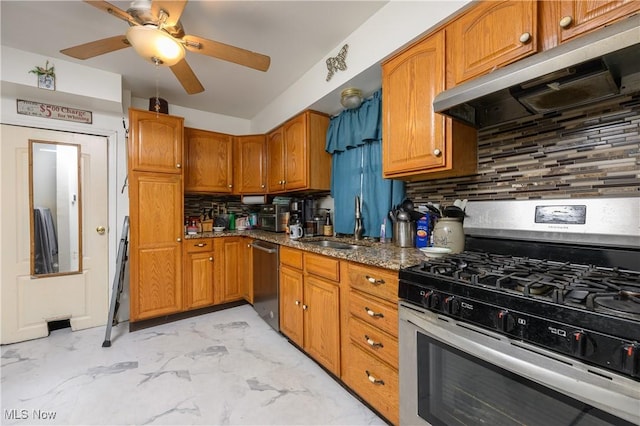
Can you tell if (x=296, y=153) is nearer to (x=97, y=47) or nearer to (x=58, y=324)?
(x=97, y=47)

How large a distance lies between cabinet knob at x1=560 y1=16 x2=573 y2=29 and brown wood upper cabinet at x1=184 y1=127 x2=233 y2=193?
3.13 m

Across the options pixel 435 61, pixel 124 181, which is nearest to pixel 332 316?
pixel 435 61

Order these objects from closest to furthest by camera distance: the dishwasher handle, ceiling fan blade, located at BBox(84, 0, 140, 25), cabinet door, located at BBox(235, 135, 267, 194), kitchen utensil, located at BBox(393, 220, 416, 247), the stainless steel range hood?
the stainless steel range hood
ceiling fan blade, located at BBox(84, 0, 140, 25)
kitchen utensil, located at BBox(393, 220, 416, 247)
the dishwasher handle
cabinet door, located at BBox(235, 135, 267, 194)

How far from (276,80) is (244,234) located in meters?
1.73

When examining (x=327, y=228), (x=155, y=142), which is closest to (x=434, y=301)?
(x=327, y=228)

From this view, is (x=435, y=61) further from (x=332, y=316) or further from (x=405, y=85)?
(x=332, y=316)

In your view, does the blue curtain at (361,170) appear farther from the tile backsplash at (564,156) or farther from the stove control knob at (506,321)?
the stove control knob at (506,321)

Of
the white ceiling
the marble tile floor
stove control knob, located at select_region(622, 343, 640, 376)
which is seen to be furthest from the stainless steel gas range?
the white ceiling

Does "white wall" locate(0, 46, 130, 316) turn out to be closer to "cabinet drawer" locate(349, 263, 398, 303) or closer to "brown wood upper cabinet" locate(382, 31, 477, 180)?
"brown wood upper cabinet" locate(382, 31, 477, 180)

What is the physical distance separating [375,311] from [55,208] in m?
3.18

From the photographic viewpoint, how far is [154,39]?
1444mm

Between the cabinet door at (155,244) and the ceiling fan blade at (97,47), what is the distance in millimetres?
1175

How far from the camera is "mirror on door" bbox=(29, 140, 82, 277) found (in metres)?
2.50

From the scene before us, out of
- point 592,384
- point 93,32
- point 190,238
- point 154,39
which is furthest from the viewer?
A: point 190,238
